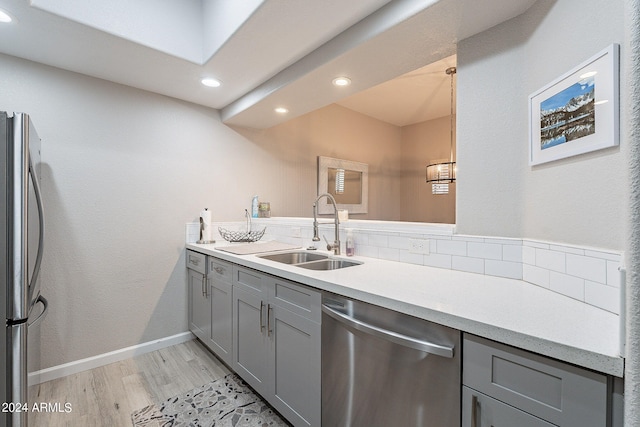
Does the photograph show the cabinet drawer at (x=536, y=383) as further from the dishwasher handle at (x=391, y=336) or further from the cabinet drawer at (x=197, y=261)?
the cabinet drawer at (x=197, y=261)

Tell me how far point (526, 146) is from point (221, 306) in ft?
7.27

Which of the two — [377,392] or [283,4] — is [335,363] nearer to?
[377,392]

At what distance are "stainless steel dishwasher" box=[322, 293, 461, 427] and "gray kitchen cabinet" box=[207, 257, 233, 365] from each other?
3.38 ft

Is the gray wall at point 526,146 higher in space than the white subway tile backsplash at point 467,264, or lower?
higher

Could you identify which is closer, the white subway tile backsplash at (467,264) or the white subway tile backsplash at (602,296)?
the white subway tile backsplash at (602,296)

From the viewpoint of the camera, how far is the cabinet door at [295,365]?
1413 millimetres

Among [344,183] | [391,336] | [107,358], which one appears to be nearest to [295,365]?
[391,336]

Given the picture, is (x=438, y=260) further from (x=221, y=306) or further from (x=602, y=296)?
(x=221, y=306)

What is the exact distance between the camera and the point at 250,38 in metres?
1.80

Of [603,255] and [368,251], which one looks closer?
[603,255]

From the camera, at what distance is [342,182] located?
4129 millimetres

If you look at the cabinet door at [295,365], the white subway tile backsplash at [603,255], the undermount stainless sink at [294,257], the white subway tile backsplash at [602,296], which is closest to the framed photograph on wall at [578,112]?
the white subway tile backsplash at [603,255]

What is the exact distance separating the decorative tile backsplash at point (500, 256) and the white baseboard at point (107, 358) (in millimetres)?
1599

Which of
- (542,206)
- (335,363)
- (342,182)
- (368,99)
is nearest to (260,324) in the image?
(335,363)
